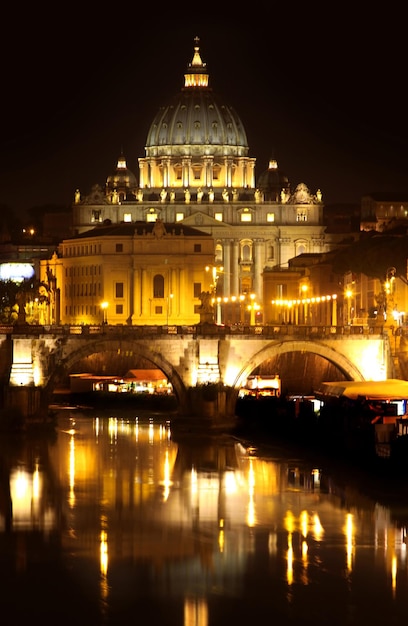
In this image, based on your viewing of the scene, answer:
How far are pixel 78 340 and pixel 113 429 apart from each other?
13.2ft

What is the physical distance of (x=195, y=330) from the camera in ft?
246

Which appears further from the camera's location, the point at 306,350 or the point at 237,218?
the point at 237,218

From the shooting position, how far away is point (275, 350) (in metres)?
75.2

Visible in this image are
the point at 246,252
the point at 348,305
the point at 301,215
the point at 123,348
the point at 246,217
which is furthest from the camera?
the point at 246,217

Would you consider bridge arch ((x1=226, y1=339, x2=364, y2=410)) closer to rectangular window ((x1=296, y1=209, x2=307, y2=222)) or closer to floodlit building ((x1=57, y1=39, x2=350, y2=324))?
floodlit building ((x1=57, y1=39, x2=350, y2=324))

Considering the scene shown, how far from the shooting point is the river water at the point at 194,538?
39.7 meters

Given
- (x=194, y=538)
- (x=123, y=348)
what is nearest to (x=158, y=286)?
(x=123, y=348)

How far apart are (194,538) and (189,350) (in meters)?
27.5

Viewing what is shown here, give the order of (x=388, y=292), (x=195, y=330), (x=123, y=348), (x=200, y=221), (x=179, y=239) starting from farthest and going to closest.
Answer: (x=200, y=221) → (x=179, y=239) → (x=388, y=292) → (x=195, y=330) → (x=123, y=348)

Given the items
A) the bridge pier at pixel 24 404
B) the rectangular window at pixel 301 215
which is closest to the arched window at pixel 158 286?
the rectangular window at pixel 301 215

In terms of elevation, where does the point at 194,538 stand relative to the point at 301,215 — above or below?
below

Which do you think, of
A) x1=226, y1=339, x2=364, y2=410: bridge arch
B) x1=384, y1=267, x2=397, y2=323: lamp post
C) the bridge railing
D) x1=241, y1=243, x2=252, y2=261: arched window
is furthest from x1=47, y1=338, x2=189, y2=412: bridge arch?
x1=241, y1=243, x2=252, y2=261: arched window

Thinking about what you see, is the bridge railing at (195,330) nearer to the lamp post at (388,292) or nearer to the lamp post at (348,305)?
the lamp post at (388,292)

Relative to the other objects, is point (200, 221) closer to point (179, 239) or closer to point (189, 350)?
point (179, 239)
